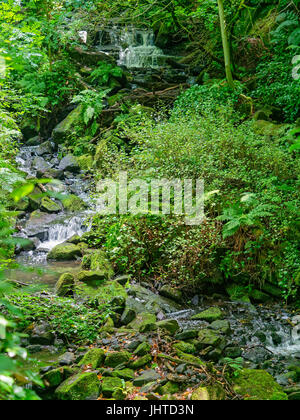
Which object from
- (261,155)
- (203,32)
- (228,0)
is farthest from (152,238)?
(203,32)

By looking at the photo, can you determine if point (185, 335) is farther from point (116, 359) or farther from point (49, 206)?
point (49, 206)

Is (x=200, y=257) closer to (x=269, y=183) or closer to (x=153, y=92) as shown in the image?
(x=269, y=183)

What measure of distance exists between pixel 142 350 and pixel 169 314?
143cm

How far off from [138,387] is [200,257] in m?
2.58

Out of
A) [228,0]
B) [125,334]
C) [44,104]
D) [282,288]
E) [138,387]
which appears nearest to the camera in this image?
[138,387]

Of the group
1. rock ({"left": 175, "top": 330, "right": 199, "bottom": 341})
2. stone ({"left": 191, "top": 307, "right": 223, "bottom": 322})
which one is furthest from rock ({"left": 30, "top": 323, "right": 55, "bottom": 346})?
stone ({"left": 191, "top": 307, "right": 223, "bottom": 322})

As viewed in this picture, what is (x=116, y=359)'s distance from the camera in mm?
3490

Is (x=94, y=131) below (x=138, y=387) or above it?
above

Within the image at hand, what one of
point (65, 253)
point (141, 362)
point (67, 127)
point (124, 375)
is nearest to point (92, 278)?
point (65, 253)

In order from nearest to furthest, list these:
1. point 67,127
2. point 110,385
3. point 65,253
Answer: point 110,385
point 65,253
point 67,127

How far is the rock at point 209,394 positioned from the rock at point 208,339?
0.80m

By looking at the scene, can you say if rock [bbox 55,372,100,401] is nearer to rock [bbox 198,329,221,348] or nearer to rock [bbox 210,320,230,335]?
rock [bbox 198,329,221,348]

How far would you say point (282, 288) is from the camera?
5340 mm

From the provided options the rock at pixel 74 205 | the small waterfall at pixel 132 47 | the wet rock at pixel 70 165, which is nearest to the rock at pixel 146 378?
the rock at pixel 74 205
